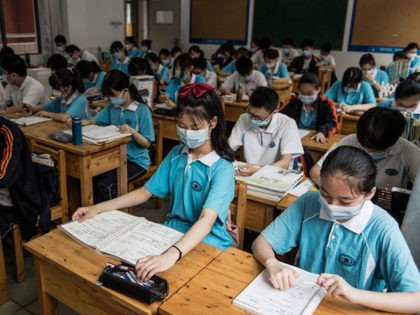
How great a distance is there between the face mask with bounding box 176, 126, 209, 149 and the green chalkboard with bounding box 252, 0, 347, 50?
25.3 ft

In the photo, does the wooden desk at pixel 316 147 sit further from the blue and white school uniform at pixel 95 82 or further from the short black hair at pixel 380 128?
the blue and white school uniform at pixel 95 82

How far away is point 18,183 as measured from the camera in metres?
2.14

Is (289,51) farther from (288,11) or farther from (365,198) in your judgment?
(365,198)

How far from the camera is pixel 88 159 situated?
255 cm

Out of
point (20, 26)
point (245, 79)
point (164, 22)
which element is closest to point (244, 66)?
point (245, 79)

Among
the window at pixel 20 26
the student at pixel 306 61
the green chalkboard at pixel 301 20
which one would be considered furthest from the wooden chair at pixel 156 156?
the green chalkboard at pixel 301 20

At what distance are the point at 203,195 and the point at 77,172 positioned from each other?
49.2 inches

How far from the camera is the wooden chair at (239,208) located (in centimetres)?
170

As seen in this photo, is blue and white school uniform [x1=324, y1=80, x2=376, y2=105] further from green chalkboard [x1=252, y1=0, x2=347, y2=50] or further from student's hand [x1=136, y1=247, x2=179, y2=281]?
green chalkboard [x1=252, y1=0, x2=347, y2=50]

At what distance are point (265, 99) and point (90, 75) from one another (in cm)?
336

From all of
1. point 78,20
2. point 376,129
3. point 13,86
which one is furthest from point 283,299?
point 78,20

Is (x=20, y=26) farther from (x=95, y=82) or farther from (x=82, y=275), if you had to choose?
(x=82, y=275)

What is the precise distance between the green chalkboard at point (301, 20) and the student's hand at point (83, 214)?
803cm

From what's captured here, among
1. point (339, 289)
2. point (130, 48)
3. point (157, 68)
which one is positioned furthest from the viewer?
point (130, 48)
